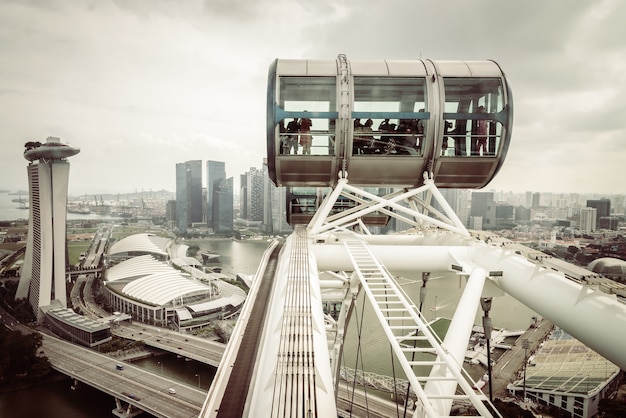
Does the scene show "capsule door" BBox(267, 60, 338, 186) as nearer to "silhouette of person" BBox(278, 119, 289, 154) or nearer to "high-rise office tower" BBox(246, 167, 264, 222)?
"silhouette of person" BBox(278, 119, 289, 154)

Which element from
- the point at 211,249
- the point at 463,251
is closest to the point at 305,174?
the point at 463,251

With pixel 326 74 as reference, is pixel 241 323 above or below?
below

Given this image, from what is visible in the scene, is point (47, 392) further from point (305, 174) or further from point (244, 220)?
point (244, 220)

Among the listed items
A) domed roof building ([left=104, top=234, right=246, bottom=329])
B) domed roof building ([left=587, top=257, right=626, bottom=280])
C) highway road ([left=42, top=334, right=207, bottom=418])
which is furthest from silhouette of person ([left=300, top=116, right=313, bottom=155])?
domed roof building ([left=104, top=234, right=246, bottom=329])

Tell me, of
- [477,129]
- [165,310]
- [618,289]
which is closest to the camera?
[618,289]

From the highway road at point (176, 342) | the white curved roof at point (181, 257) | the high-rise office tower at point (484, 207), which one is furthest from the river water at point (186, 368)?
the white curved roof at point (181, 257)

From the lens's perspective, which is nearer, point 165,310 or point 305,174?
point 305,174

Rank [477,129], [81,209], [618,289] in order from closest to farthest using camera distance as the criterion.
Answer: [618,289], [477,129], [81,209]

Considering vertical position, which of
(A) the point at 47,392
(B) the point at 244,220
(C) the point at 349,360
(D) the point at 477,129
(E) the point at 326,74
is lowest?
(A) the point at 47,392
